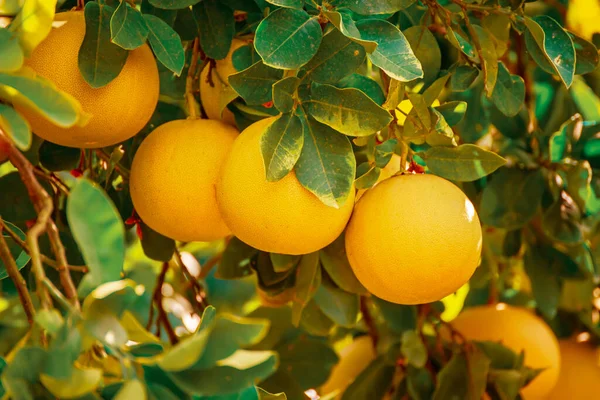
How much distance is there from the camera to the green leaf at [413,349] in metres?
1.46

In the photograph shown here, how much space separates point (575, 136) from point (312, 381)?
690 mm

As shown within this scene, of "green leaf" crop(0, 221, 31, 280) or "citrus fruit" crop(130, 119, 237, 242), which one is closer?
"green leaf" crop(0, 221, 31, 280)

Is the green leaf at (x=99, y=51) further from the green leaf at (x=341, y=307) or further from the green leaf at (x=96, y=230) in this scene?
the green leaf at (x=341, y=307)

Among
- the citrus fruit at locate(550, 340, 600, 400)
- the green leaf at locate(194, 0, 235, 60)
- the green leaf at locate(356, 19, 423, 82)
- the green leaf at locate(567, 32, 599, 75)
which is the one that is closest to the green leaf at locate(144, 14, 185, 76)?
the green leaf at locate(194, 0, 235, 60)

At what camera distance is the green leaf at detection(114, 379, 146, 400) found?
2.08 ft

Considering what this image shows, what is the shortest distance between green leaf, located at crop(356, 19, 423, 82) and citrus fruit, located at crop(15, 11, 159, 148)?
0.28m

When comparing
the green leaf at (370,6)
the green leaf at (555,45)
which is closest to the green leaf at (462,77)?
the green leaf at (555,45)

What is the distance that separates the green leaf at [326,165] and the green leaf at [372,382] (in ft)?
2.29

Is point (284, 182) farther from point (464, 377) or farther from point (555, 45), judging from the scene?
point (464, 377)

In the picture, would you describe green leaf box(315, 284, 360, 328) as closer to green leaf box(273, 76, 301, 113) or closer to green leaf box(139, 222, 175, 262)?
green leaf box(139, 222, 175, 262)

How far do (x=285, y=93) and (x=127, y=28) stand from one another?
20 centimetres

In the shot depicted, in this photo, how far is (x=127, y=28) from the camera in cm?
97

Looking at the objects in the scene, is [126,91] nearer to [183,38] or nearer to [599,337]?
[183,38]

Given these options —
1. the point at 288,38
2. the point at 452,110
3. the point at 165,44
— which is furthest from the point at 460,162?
the point at 165,44
